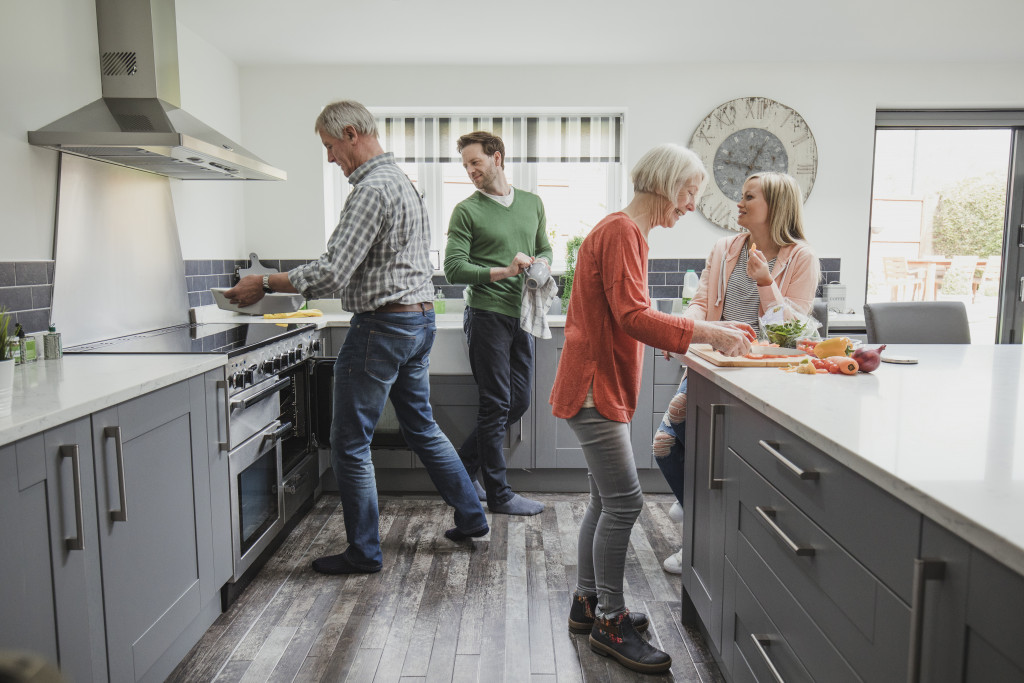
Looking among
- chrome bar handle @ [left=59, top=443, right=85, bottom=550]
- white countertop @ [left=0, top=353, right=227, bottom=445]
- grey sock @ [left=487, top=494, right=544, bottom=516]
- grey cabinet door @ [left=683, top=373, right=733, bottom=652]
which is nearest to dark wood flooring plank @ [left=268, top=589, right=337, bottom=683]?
chrome bar handle @ [left=59, top=443, right=85, bottom=550]

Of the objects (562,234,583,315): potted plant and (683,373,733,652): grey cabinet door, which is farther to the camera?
(562,234,583,315): potted plant

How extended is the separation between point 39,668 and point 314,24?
332 cm

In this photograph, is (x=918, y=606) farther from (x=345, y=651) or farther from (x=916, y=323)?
(x=916, y=323)

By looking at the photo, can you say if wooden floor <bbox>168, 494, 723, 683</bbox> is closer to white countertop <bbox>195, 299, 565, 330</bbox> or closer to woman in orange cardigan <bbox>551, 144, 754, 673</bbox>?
woman in orange cardigan <bbox>551, 144, 754, 673</bbox>

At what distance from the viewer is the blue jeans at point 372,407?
2.33 m

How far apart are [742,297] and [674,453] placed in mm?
556

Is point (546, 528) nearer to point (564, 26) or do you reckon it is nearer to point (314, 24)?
point (564, 26)

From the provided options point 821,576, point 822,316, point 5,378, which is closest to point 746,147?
point 822,316

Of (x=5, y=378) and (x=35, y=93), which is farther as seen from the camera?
(x=35, y=93)

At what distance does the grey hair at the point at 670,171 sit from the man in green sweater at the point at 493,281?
1.20m

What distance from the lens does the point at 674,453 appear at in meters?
2.34

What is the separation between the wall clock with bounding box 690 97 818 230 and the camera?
389 centimetres

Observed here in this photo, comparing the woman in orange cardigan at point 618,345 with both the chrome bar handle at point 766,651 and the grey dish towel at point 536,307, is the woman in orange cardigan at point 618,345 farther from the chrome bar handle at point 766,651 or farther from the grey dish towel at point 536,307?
the grey dish towel at point 536,307

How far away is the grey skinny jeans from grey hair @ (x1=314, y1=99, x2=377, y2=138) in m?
1.22
